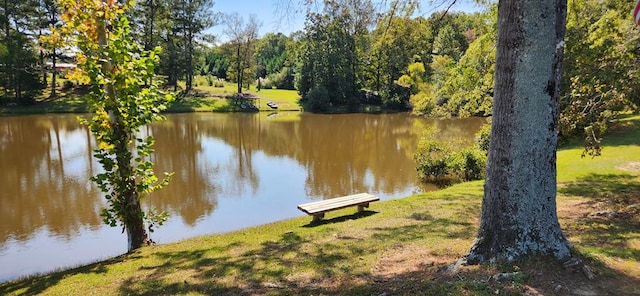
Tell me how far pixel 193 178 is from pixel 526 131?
13.4 meters

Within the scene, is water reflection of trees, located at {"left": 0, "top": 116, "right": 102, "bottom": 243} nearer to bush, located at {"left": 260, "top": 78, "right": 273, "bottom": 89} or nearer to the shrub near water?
the shrub near water

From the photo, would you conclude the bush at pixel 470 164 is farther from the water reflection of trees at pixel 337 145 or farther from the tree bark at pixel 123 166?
the tree bark at pixel 123 166

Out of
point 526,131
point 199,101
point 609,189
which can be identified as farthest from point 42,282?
point 199,101

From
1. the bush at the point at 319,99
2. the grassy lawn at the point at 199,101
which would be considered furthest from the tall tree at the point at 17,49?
→ the bush at the point at 319,99

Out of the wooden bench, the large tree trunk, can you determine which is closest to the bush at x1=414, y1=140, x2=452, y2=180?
the wooden bench

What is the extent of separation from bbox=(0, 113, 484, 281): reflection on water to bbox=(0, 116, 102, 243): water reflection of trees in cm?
3

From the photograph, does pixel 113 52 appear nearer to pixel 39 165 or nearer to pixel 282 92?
pixel 39 165

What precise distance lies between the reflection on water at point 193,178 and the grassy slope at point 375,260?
2.76 meters

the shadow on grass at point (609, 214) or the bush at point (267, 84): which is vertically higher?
the bush at point (267, 84)

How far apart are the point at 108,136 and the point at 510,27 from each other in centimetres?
613

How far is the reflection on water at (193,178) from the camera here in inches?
378

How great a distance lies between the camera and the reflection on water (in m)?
9.59

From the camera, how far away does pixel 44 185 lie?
45.0ft

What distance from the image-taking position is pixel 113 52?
6457mm
